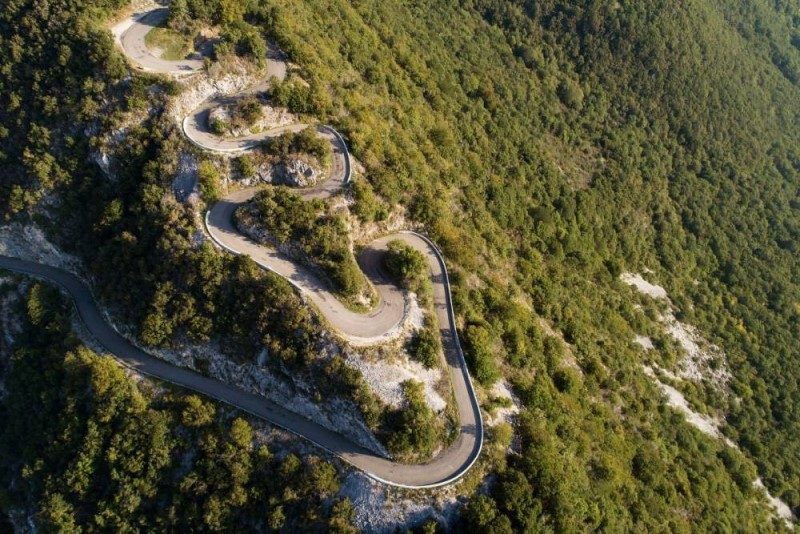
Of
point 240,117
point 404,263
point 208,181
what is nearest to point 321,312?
point 404,263

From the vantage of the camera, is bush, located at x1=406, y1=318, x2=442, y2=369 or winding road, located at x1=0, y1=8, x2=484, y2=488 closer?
winding road, located at x1=0, y1=8, x2=484, y2=488

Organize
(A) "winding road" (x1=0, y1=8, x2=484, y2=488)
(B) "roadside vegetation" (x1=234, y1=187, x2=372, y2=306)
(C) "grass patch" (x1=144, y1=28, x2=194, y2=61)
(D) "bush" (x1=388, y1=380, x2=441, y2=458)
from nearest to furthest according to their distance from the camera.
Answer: (D) "bush" (x1=388, y1=380, x2=441, y2=458) < (A) "winding road" (x1=0, y1=8, x2=484, y2=488) < (B) "roadside vegetation" (x1=234, y1=187, x2=372, y2=306) < (C) "grass patch" (x1=144, y1=28, x2=194, y2=61)

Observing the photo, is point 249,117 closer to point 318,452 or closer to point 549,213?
point 318,452

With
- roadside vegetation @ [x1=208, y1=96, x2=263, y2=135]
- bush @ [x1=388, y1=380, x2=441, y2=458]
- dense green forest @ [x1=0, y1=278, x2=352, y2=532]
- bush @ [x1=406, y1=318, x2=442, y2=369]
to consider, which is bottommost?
dense green forest @ [x1=0, y1=278, x2=352, y2=532]

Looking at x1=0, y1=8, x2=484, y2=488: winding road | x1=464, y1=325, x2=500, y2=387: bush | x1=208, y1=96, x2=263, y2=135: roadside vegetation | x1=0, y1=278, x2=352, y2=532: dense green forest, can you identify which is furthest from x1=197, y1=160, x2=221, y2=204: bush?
x1=464, y1=325, x2=500, y2=387: bush

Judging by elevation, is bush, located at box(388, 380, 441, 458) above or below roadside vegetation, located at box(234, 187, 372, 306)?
below

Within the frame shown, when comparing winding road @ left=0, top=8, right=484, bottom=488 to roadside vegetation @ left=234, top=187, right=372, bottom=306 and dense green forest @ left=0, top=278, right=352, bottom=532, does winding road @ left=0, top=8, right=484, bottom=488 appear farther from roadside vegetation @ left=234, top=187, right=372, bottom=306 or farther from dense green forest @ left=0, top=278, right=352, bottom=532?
dense green forest @ left=0, top=278, right=352, bottom=532

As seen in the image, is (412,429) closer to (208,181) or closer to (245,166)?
(245,166)

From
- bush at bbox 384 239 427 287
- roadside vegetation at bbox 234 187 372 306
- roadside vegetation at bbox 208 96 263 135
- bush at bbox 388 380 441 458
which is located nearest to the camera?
bush at bbox 388 380 441 458
